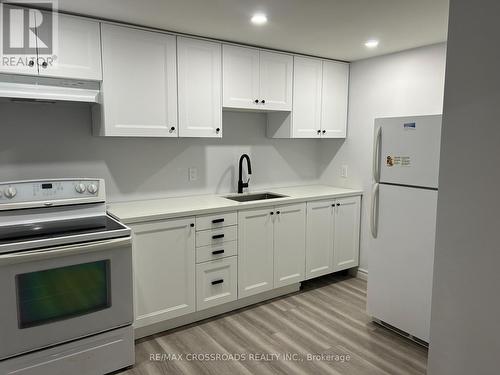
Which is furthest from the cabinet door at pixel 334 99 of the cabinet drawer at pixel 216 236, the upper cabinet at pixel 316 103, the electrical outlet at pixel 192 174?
the cabinet drawer at pixel 216 236

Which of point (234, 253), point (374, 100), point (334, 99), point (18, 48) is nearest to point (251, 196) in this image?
point (234, 253)

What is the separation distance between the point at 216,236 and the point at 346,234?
1572mm

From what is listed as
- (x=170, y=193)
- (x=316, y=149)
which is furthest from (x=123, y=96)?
(x=316, y=149)

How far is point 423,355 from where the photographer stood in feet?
8.38

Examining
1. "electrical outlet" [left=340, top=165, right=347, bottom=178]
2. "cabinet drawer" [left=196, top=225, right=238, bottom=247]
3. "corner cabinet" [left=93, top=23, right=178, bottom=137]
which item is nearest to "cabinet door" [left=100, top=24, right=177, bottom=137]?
"corner cabinet" [left=93, top=23, right=178, bottom=137]

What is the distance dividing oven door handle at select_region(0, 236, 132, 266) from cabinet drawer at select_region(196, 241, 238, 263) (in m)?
0.73

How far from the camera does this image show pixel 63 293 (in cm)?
212

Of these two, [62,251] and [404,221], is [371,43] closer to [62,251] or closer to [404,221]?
[404,221]

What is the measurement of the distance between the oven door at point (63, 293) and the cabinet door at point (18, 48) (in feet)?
3.80

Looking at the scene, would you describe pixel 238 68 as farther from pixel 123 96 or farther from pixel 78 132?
pixel 78 132

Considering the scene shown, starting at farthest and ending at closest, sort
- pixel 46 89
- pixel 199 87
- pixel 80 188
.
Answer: pixel 199 87, pixel 80 188, pixel 46 89

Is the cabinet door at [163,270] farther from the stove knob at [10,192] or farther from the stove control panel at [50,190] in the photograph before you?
the stove knob at [10,192]

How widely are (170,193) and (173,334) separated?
3.85 feet

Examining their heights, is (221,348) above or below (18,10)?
below
